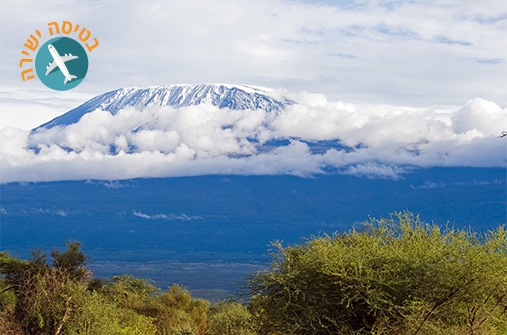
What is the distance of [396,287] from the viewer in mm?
21781

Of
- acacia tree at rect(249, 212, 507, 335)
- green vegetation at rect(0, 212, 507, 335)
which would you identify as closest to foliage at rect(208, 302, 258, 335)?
green vegetation at rect(0, 212, 507, 335)

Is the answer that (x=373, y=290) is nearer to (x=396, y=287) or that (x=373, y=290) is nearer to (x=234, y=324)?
(x=396, y=287)

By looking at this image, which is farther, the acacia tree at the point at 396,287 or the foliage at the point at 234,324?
the foliage at the point at 234,324

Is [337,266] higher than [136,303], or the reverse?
[337,266]

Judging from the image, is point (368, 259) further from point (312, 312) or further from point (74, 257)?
point (74, 257)

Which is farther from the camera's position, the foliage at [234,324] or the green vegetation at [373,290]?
the foliage at [234,324]

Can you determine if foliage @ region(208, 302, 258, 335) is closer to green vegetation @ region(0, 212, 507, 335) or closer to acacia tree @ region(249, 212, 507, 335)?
green vegetation @ region(0, 212, 507, 335)

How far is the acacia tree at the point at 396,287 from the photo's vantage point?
21.0 metres

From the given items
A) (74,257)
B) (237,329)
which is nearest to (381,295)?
(237,329)

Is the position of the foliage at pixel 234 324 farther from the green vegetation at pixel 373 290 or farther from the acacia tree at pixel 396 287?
the acacia tree at pixel 396 287

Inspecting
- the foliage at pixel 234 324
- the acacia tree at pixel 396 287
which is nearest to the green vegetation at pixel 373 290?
the acacia tree at pixel 396 287

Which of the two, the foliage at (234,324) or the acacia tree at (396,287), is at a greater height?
the acacia tree at (396,287)

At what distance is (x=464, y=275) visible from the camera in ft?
68.5

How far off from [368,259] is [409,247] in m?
1.58
